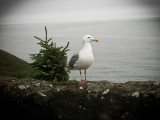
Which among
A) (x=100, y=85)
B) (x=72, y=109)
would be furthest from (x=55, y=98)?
(x=100, y=85)

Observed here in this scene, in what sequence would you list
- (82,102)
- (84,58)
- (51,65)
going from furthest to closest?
(51,65)
(84,58)
(82,102)

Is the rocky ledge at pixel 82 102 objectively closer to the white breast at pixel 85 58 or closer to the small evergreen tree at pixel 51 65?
the white breast at pixel 85 58

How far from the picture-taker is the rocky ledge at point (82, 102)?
7.07 metres

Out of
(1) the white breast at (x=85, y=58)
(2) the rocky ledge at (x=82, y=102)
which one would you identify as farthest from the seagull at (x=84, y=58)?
(2) the rocky ledge at (x=82, y=102)

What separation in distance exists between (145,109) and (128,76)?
2305 inches

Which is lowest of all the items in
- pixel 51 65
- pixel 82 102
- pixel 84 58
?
pixel 82 102

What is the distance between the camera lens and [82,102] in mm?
7469

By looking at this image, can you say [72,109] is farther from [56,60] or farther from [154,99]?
[56,60]

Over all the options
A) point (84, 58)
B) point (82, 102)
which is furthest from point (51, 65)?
point (82, 102)

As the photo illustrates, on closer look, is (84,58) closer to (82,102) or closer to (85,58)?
(85,58)

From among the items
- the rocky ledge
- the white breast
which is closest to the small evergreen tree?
the white breast

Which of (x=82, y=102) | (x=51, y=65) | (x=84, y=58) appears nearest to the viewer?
(x=82, y=102)

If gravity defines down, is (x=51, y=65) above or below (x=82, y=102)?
above

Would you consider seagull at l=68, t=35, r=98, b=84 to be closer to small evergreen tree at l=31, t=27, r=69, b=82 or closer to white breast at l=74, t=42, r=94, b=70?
white breast at l=74, t=42, r=94, b=70
